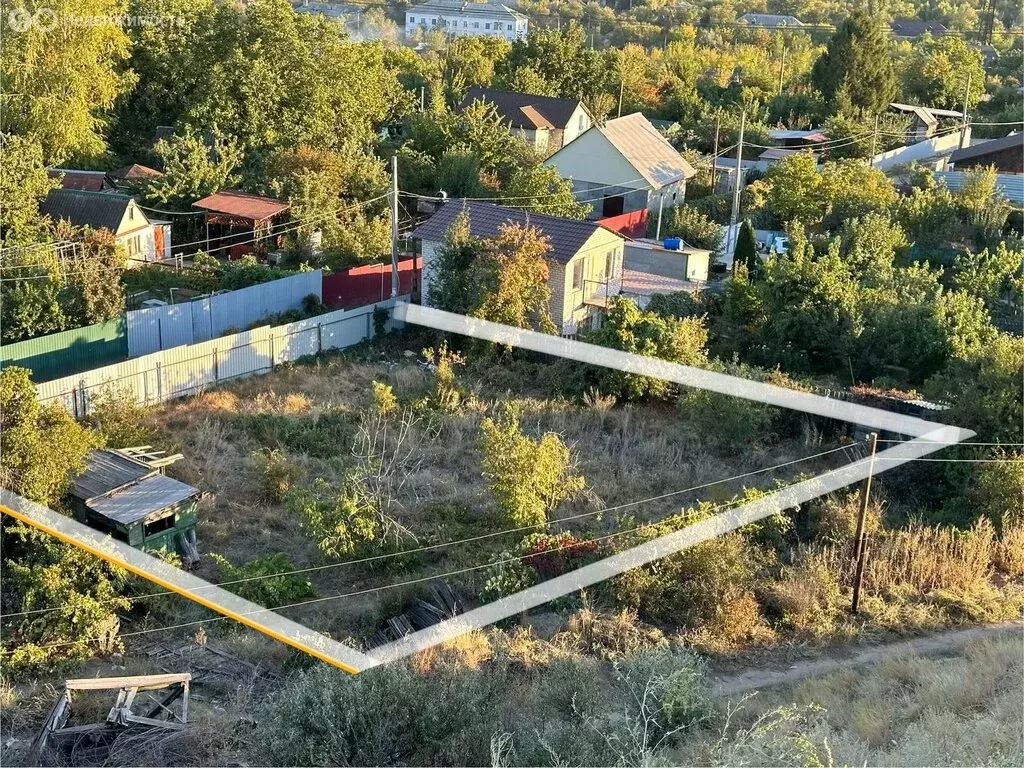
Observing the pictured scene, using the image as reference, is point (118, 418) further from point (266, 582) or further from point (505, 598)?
point (505, 598)

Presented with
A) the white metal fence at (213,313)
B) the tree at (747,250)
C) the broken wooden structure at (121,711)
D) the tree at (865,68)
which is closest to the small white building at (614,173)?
the tree at (747,250)

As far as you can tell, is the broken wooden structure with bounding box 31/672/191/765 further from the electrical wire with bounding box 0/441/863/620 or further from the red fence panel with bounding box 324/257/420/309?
the red fence panel with bounding box 324/257/420/309

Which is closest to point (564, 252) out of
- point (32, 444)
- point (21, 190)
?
point (32, 444)

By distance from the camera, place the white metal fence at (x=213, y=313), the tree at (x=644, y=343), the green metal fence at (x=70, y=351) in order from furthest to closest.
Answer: the white metal fence at (x=213, y=313) < the tree at (x=644, y=343) < the green metal fence at (x=70, y=351)

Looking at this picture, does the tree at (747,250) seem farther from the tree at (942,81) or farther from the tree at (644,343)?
the tree at (942,81)

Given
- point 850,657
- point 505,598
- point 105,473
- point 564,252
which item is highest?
point 564,252
